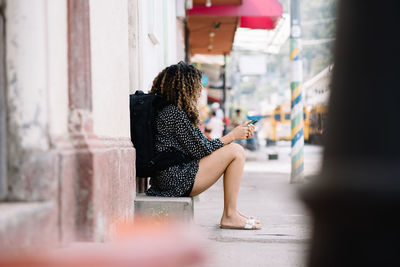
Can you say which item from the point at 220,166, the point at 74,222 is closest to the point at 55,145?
the point at 74,222

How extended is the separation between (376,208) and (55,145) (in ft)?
5.58

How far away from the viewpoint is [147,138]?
13.1 feet

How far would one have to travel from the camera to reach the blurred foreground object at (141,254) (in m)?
1.02

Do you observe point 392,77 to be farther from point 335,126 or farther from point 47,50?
point 47,50

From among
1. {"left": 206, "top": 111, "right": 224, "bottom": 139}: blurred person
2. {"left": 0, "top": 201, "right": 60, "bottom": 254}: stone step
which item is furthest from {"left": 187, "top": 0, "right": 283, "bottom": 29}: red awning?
{"left": 0, "top": 201, "right": 60, "bottom": 254}: stone step

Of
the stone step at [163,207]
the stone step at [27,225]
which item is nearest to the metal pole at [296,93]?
the stone step at [163,207]

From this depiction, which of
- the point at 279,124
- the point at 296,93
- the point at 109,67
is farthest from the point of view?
the point at 279,124

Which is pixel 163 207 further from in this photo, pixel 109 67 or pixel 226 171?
pixel 109 67

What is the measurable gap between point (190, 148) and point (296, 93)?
4513 millimetres

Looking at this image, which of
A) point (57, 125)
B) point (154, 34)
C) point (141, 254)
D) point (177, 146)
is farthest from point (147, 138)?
point (141, 254)

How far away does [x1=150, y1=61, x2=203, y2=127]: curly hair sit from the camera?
4074 millimetres

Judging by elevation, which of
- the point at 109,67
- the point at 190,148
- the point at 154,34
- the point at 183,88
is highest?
the point at 154,34

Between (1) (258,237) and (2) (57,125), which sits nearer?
(2) (57,125)

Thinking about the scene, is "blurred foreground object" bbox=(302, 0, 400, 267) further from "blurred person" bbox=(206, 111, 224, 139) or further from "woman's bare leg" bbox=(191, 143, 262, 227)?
"blurred person" bbox=(206, 111, 224, 139)
